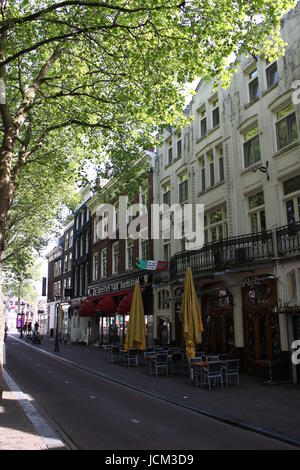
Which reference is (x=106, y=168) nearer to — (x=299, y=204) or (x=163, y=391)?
(x=299, y=204)

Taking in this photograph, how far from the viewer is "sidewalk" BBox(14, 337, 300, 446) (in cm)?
817

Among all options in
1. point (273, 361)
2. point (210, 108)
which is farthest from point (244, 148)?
point (273, 361)

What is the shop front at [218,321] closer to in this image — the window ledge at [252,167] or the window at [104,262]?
the window ledge at [252,167]

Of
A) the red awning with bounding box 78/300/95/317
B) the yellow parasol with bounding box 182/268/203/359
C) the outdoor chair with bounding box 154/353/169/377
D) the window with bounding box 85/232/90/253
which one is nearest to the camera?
the yellow parasol with bounding box 182/268/203/359

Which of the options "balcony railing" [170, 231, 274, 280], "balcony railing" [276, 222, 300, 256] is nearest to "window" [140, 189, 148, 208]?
"balcony railing" [170, 231, 274, 280]

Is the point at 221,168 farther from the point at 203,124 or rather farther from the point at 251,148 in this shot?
the point at 203,124

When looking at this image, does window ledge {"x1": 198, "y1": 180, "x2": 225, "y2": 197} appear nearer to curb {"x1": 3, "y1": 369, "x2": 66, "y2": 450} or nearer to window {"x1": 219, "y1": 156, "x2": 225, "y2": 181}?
window {"x1": 219, "y1": 156, "x2": 225, "y2": 181}

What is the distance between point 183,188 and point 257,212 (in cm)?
710

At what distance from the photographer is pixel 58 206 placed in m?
27.0

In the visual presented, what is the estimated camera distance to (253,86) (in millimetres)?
17672

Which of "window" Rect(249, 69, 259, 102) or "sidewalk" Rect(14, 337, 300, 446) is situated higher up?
"window" Rect(249, 69, 259, 102)

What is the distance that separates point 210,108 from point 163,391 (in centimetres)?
1480

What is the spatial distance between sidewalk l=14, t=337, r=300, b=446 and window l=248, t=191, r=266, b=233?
5986 millimetres
